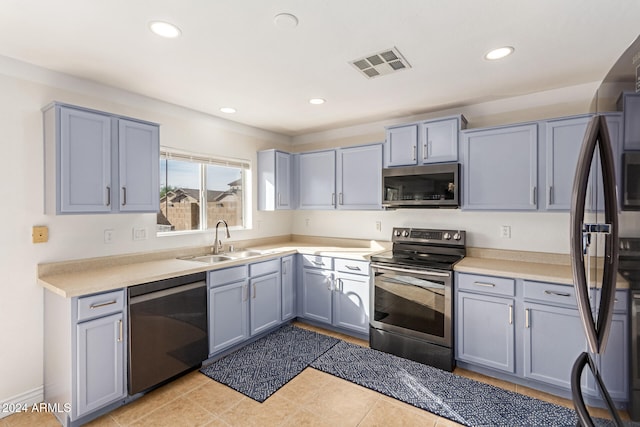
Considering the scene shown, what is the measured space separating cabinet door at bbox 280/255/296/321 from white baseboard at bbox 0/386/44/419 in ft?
6.83

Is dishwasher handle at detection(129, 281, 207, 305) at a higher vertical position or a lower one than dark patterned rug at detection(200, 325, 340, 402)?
higher

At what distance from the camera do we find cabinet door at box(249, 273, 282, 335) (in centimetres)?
318

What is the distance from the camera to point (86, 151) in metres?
2.25

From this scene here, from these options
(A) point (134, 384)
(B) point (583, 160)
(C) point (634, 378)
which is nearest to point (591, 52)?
(B) point (583, 160)

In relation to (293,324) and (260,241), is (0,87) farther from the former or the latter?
(293,324)

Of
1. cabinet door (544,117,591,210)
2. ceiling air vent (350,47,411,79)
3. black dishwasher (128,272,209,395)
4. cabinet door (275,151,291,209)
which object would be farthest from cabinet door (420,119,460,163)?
black dishwasher (128,272,209,395)

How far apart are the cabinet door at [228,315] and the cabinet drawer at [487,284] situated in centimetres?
202

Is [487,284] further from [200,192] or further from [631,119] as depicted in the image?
[200,192]

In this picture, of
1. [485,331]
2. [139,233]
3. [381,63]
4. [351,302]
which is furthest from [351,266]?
[139,233]

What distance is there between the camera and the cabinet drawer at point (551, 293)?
2236 millimetres

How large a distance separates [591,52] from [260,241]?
362cm

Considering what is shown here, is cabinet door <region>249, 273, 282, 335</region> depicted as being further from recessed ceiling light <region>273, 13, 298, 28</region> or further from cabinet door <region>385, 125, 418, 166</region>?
recessed ceiling light <region>273, 13, 298, 28</region>

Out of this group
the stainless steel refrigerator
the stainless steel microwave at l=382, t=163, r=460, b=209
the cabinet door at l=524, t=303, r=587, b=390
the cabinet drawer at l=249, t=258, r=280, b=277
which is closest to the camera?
the stainless steel refrigerator

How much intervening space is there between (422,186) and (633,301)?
2.46 meters
